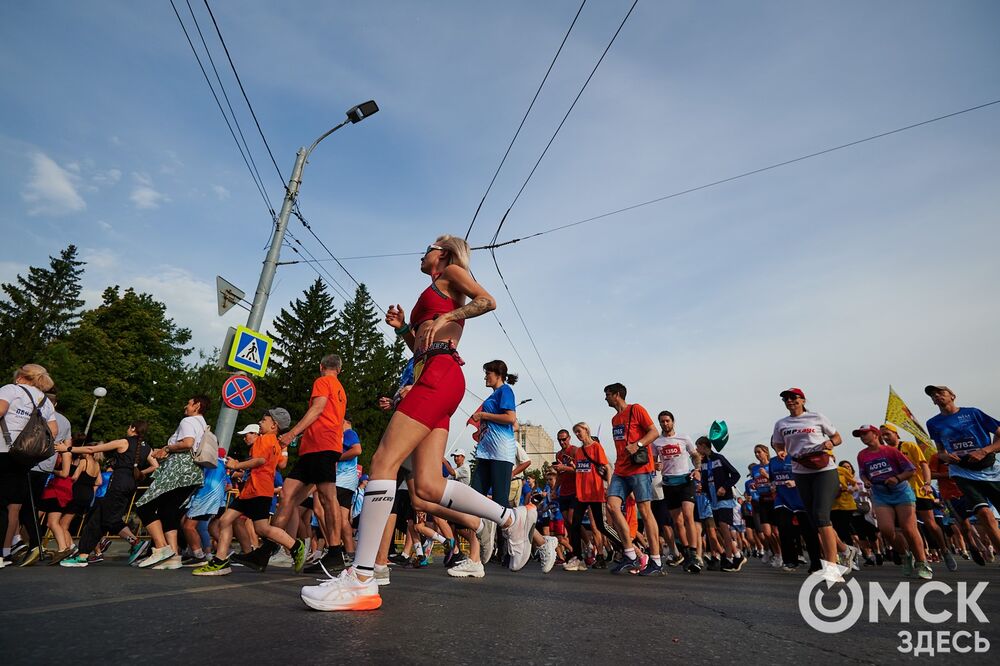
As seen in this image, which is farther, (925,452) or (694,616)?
(925,452)

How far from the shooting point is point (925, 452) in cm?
1070

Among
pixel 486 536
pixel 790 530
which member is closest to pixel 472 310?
pixel 486 536

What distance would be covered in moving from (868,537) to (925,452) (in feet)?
6.71

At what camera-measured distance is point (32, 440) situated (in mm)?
5586

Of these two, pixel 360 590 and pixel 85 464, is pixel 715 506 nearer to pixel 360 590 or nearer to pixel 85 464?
pixel 360 590

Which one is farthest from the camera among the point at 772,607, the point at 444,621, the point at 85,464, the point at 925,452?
the point at 925,452

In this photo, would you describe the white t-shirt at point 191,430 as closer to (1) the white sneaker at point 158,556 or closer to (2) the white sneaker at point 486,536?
(1) the white sneaker at point 158,556

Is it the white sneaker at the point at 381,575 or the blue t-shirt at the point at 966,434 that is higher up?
the blue t-shirt at the point at 966,434

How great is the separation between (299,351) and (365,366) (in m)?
5.75

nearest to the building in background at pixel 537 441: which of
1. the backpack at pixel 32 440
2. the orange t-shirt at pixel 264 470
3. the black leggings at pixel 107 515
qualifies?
the black leggings at pixel 107 515

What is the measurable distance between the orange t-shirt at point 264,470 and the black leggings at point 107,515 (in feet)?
6.42

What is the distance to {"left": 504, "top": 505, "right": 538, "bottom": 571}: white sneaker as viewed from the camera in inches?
148

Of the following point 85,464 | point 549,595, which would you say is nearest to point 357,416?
point 85,464

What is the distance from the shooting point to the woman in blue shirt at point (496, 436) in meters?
6.21
